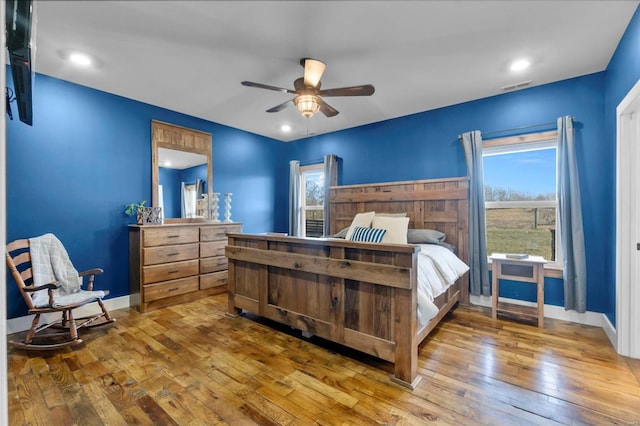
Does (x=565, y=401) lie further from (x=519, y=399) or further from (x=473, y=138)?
(x=473, y=138)

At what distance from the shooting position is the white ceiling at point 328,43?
6.05 feet

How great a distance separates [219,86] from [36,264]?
236cm

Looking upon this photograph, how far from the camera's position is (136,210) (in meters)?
3.39

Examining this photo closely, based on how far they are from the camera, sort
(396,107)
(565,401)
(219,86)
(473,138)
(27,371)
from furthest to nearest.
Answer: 1. (396,107)
2. (473,138)
3. (219,86)
4. (27,371)
5. (565,401)

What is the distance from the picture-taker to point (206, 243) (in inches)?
146

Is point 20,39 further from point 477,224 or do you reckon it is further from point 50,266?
point 477,224

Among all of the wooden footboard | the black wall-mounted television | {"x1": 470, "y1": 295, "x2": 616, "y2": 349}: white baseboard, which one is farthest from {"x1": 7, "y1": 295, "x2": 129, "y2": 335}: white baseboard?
{"x1": 470, "y1": 295, "x2": 616, "y2": 349}: white baseboard

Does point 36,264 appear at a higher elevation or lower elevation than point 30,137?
lower

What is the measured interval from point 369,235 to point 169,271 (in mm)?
2382

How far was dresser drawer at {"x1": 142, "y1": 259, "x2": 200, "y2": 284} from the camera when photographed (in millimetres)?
3141

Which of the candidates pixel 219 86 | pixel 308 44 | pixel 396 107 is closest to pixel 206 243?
pixel 219 86

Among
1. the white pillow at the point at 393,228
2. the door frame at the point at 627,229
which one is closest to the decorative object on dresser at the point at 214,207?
the white pillow at the point at 393,228

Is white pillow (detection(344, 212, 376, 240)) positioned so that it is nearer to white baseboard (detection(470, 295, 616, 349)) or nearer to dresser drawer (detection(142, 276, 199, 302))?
white baseboard (detection(470, 295, 616, 349))

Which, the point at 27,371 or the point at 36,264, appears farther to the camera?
the point at 36,264
